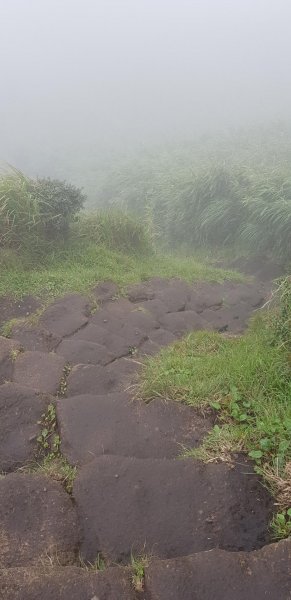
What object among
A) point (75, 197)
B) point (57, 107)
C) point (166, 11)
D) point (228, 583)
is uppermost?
point (166, 11)

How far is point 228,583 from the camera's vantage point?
83.4 inches

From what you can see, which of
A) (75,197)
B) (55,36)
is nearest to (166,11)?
(55,36)

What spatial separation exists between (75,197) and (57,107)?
31.5m

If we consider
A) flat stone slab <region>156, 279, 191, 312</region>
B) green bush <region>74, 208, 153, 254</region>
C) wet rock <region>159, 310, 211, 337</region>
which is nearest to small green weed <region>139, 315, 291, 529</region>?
wet rock <region>159, 310, 211, 337</region>

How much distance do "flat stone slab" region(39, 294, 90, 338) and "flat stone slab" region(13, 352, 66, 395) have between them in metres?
0.68

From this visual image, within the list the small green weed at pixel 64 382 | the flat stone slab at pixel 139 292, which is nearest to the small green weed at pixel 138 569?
the small green weed at pixel 64 382

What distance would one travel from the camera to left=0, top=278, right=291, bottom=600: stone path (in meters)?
2.14

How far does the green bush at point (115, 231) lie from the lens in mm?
7816

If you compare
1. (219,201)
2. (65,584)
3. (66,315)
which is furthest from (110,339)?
(219,201)

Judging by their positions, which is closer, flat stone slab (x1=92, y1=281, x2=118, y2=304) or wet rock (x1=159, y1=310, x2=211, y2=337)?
wet rock (x1=159, y1=310, x2=211, y2=337)

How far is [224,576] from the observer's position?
2145 mm

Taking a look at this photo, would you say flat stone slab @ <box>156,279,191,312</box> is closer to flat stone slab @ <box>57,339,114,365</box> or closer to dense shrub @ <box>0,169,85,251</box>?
flat stone slab @ <box>57,339,114,365</box>

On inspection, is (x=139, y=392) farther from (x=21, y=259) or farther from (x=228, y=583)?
(x=21, y=259)

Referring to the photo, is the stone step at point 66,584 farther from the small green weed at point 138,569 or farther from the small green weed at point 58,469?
the small green weed at point 58,469
